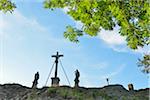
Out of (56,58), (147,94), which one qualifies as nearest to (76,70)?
(56,58)

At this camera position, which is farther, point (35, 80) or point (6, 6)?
point (35, 80)

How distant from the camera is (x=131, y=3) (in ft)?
44.3

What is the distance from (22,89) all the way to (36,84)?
132 cm

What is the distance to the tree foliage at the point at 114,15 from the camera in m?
13.3

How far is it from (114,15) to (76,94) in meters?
7.59

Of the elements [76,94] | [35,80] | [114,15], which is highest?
[114,15]

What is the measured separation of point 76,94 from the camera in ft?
65.1

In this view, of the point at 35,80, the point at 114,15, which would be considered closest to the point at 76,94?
the point at 35,80

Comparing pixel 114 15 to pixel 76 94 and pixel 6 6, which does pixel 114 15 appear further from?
pixel 76 94

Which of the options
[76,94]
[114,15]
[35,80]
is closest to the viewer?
[114,15]

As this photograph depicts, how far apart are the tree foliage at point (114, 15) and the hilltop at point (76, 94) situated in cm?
544

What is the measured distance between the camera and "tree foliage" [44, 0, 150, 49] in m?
13.3

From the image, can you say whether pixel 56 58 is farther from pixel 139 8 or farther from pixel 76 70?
pixel 139 8

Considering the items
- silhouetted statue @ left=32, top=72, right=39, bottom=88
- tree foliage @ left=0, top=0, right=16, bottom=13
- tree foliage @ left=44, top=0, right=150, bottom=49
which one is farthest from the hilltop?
tree foliage @ left=0, top=0, right=16, bottom=13
